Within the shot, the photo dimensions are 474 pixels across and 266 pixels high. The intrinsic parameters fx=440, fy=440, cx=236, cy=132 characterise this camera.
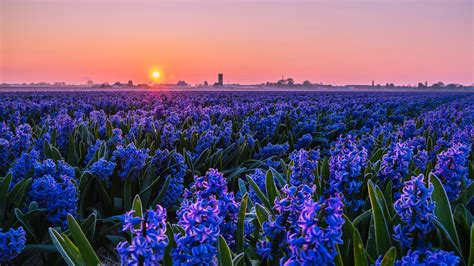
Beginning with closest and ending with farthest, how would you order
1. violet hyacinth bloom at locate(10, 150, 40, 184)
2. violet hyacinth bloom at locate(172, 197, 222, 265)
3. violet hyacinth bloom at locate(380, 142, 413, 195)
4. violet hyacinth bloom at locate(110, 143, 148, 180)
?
violet hyacinth bloom at locate(172, 197, 222, 265)
violet hyacinth bloom at locate(380, 142, 413, 195)
violet hyacinth bloom at locate(10, 150, 40, 184)
violet hyacinth bloom at locate(110, 143, 148, 180)

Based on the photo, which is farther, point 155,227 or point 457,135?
point 457,135

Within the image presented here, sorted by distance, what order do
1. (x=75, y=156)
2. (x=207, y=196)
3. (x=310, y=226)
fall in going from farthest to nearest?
(x=75, y=156) < (x=207, y=196) < (x=310, y=226)

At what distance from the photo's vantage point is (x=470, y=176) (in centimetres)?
422

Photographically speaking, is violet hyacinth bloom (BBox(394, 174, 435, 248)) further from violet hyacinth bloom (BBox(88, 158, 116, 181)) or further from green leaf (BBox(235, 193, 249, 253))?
violet hyacinth bloom (BBox(88, 158, 116, 181))

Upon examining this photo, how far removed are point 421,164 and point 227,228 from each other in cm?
208

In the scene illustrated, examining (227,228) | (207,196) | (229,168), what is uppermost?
(207,196)

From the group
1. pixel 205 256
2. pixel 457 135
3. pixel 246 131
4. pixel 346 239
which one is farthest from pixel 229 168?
pixel 205 256

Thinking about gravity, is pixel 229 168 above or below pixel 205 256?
below

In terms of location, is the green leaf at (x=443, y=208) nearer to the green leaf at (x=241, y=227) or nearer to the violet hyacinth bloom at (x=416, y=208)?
the violet hyacinth bloom at (x=416, y=208)

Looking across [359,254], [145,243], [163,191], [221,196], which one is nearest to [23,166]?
[163,191]

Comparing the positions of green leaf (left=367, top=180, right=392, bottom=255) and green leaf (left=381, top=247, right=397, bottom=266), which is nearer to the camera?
green leaf (left=381, top=247, right=397, bottom=266)

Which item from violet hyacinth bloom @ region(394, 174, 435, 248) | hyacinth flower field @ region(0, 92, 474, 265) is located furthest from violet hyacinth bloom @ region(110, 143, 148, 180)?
violet hyacinth bloom @ region(394, 174, 435, 248)

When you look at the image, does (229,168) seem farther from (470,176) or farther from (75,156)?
(470,176)

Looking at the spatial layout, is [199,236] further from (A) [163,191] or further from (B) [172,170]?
(B) [172,170]
